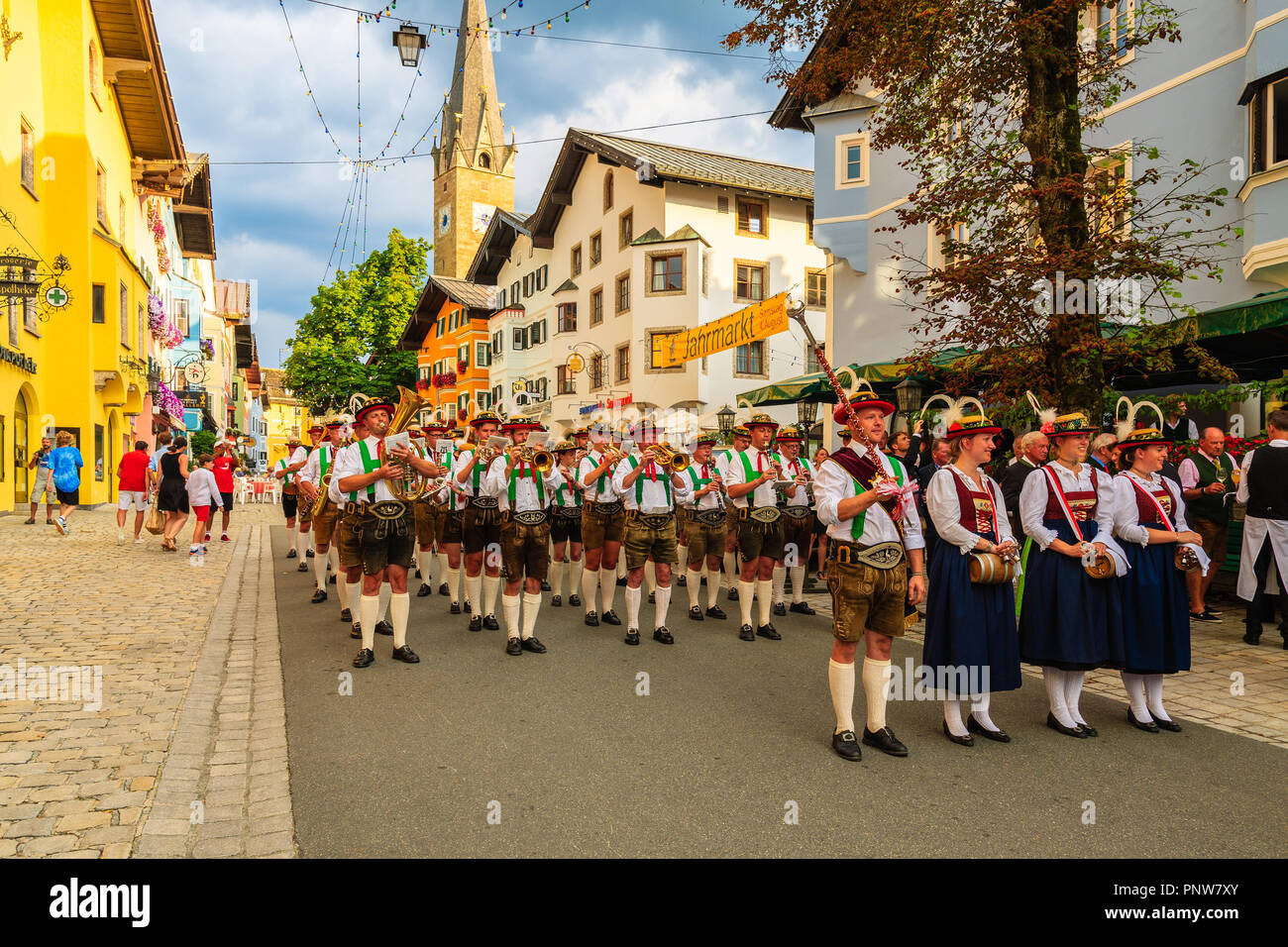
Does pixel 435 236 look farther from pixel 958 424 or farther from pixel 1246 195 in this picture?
pixel 958 424

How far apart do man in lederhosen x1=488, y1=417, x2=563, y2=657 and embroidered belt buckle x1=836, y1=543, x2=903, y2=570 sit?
347cm

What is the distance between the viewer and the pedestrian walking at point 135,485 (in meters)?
15.6

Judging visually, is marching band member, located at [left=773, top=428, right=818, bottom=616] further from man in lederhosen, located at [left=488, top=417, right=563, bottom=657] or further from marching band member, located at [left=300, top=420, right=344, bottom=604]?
marching band member, located at [left=300, top=420, right=344, bottom=604]

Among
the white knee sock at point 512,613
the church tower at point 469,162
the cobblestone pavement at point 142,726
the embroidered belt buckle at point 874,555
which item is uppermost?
the church tower at point 469,162

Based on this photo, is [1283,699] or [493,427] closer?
[1283,699]

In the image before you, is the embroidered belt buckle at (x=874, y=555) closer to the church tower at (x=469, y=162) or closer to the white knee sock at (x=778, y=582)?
the white knee sock at (x=778, y=582)

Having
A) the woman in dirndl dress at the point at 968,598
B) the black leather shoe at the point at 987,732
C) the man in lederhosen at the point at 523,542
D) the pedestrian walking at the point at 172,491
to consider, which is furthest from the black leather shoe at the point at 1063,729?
the pedestrian walking at the point at 172,491

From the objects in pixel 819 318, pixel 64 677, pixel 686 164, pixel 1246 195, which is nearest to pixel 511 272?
pixel 686 164

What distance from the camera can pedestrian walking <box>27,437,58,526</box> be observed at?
17.6m

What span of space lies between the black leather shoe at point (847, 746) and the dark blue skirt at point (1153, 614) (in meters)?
2.00

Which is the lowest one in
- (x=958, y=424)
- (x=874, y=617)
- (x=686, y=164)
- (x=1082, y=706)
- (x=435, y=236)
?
(x=1082, y=706)

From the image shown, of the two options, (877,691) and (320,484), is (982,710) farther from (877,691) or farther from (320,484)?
(320,484)

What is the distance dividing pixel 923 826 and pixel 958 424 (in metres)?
2.54
